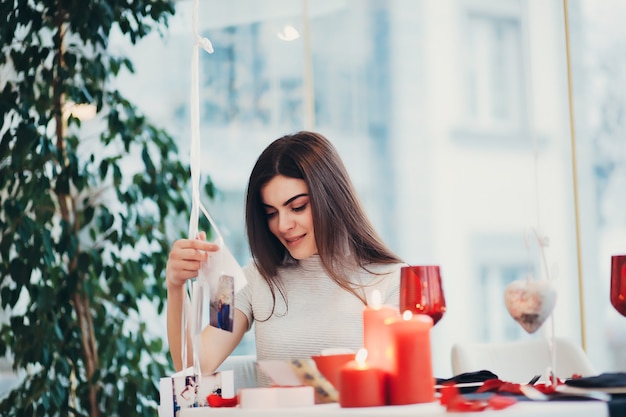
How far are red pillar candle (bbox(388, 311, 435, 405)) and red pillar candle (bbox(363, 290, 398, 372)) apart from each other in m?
0.02

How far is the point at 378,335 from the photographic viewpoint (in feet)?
4.18

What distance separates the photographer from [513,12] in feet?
10.8

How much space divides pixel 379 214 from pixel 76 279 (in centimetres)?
134

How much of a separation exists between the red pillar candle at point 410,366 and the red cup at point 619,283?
0.44m

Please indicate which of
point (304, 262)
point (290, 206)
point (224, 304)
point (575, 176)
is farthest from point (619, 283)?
point (575, 176)

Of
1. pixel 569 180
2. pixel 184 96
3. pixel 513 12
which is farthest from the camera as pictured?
pixel 184 96

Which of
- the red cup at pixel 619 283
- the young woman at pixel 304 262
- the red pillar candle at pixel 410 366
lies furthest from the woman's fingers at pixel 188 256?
the red cup at pixel 619 283

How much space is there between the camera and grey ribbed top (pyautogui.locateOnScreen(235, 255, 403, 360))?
6.71 ft

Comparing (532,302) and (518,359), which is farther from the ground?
(532,302)

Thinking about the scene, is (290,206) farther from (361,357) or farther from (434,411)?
(434,411)

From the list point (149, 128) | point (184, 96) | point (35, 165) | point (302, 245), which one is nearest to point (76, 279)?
point (35, 165)

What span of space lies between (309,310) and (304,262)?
0.15 meters

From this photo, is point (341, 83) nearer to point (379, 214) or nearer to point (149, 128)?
point (379, 214)

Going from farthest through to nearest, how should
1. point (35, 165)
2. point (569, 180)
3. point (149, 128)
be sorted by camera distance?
point (569, 180)
point (149, 128)
point (35, 165)
